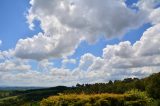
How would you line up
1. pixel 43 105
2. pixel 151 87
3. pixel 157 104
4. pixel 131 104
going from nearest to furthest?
pixel 131 104, pixel 43 105, pixel 157 104, pixel 151 87

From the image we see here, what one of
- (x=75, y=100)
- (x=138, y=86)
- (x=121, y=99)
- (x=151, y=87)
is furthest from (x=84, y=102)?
(x=138, y=86)

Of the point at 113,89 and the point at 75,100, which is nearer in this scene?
the point at 75,100

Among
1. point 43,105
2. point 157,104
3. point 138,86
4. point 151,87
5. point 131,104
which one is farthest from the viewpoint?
Answer: point 138,86

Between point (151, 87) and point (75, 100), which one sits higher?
point (151, 87)

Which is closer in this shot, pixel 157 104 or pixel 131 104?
pixel 131 104

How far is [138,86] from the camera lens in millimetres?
127000

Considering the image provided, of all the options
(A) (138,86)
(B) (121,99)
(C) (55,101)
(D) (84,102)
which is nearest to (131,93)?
(B) (121,99)

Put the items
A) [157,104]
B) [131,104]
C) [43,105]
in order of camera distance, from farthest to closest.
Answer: [157,104]
[43,105]
[131,104]

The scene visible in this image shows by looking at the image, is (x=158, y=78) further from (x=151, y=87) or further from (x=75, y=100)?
(x=75, y=100)

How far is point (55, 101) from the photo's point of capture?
70.9 meters

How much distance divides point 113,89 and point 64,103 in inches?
2544

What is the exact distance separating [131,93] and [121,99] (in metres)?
2.82

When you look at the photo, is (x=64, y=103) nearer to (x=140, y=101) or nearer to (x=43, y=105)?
(x=43, y=105)

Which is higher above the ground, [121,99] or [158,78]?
[158,78]
